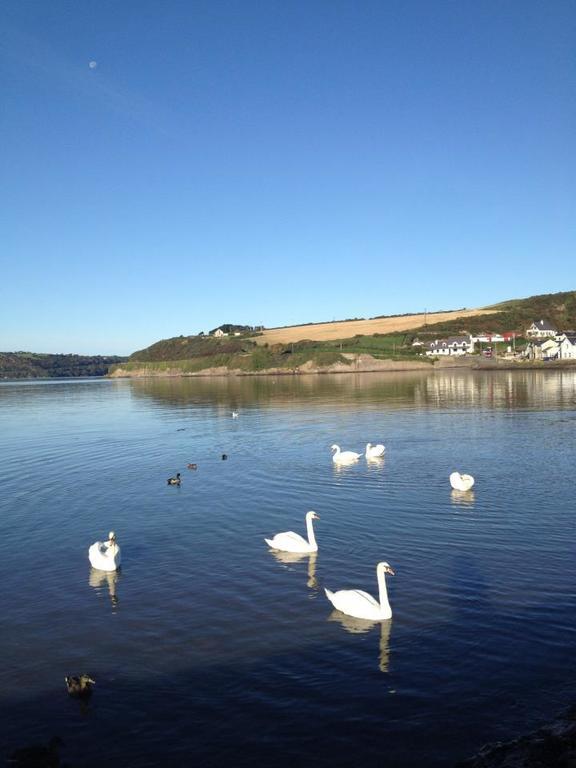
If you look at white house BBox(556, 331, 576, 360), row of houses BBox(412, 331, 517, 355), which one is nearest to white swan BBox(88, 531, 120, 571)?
white house BBox(556, 331, 576, 360)

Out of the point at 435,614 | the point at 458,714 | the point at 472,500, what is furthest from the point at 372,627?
the point at 472,500

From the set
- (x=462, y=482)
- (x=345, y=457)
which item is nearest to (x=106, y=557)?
(x=462, y=482)

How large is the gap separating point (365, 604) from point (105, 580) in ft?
20.0

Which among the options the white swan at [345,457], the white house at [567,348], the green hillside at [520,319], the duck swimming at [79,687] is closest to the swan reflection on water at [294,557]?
the duck swimming at [79,687]

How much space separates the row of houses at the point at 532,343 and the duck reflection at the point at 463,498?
101 m

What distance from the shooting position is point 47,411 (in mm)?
60156

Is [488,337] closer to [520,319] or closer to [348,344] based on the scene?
[520,319]

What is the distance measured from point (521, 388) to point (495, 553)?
51.3 meters

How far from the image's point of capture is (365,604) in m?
11.0

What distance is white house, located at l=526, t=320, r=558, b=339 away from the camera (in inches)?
5281

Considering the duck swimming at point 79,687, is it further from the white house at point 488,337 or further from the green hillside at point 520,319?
the green hillside at point 520,319

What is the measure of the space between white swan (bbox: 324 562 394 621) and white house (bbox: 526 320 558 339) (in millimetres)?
130480

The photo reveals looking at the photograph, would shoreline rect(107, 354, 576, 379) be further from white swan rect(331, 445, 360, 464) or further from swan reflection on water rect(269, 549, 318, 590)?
swan reflection on water rect(269, 549, 318, 590)

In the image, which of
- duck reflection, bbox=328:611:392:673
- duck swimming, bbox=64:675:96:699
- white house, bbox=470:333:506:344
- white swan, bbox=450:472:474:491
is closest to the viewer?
duck swimming, bbox=64:675:96:699
